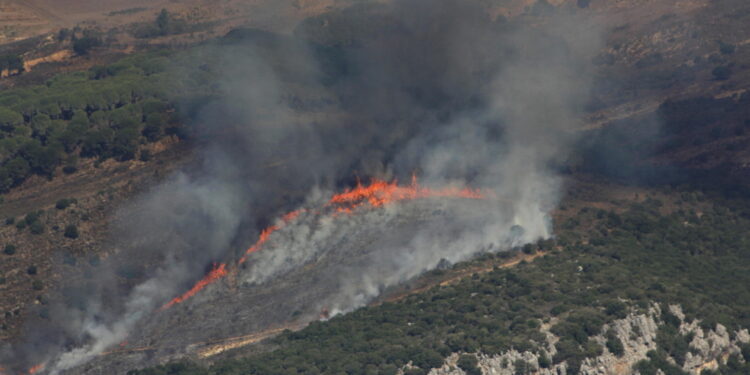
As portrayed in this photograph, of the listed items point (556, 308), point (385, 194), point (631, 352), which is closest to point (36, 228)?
point (385, 194)

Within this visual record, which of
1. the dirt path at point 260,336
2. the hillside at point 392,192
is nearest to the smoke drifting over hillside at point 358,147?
the hillside at point 392,192

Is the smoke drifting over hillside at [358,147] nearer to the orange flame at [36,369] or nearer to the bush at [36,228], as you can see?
the orange flame at [36,369]

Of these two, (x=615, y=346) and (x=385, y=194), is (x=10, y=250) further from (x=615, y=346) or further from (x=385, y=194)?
(x=615, y=346)

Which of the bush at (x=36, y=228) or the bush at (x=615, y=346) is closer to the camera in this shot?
the bush at (x=615, y=346)

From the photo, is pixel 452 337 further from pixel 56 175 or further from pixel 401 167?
pixel 56 175

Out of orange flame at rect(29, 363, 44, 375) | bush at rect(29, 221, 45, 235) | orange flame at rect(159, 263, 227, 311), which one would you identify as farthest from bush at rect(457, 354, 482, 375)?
bush at rect(29, 221, 45, 235)

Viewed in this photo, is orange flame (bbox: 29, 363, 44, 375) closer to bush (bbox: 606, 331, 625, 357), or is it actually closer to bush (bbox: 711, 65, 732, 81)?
bush (bbox: 606, 331, 625, 357)
